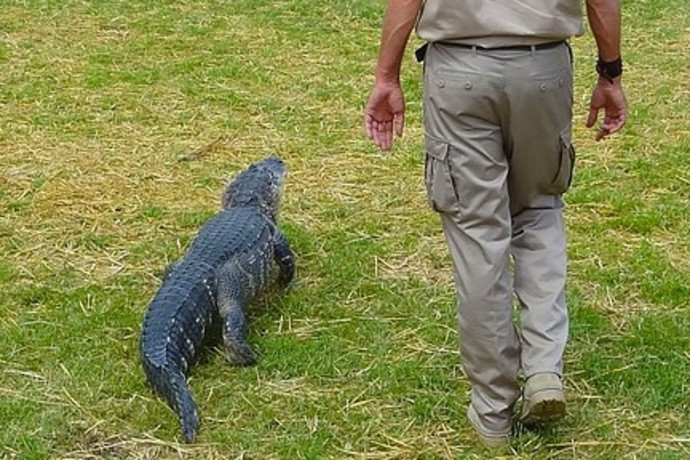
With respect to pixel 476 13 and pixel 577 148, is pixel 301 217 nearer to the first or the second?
pixel 577 148

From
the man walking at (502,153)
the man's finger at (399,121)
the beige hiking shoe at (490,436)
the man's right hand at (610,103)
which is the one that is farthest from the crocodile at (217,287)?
the man's right hand at (610,103)

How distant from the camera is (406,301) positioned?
479 centimetres

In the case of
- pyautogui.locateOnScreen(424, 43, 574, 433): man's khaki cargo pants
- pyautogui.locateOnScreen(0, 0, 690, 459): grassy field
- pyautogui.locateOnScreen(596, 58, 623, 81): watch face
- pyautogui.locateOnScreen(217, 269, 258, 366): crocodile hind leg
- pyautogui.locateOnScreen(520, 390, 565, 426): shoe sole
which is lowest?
pyautogui.locateOnScreen(0, 0, 690, 459): grassy field

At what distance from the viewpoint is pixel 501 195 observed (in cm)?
348

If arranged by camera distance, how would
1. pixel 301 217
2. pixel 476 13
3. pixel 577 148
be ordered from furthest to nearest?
pixel 577 148 → pixel 301 217 → pixel 476 13

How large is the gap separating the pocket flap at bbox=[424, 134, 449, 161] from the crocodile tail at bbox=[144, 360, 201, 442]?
108cm

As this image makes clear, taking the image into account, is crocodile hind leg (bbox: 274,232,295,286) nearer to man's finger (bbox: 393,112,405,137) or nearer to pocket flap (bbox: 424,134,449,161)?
man's finger (bbox: 393,112,405,137)

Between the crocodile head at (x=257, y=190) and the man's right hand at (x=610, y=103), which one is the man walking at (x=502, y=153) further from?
the crocodile head at (x=257, y=190)

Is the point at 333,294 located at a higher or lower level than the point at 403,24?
lower

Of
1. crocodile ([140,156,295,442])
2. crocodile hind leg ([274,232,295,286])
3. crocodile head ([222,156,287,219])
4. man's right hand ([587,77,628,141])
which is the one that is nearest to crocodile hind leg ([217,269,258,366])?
crocodile ([140,156,295,442])

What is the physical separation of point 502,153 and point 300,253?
6.47ft

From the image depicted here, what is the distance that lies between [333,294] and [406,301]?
12.0 inches

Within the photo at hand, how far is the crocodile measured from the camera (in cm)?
403

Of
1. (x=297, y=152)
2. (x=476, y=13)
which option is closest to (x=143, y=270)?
(x=297, y=152)
